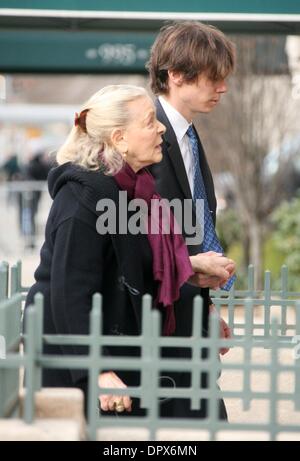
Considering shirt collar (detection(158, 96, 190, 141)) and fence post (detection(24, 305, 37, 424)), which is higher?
shirt collar (detection(158, 96, 190, 141))

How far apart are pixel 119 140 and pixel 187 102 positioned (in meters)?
0.66

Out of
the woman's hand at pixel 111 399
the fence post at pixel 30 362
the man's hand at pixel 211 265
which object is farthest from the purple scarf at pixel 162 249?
the fence post at pixel 30 362

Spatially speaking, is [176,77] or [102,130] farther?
[176,77]

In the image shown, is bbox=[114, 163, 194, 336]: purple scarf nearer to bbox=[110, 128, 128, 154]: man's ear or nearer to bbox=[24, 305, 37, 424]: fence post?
bbox=[110, 128, 128, 154]: man's ear

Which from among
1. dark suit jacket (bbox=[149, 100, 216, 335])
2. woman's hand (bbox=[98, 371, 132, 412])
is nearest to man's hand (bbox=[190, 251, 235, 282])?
dark suit jacket (bbox=[149, 100, 216, 335])

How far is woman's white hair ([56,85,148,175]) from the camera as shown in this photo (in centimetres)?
383

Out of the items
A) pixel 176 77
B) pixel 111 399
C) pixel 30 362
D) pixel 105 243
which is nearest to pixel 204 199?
pixel 176 77

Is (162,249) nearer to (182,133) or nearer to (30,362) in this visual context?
(182,133)

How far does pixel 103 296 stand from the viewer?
3818 mm

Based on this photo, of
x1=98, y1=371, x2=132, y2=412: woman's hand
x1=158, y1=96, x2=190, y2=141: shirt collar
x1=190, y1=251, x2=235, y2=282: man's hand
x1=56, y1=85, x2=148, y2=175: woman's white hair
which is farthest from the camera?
x1=158, y1=96, x2=190, y2=141: shirt collar

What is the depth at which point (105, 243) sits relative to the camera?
3.77 meters

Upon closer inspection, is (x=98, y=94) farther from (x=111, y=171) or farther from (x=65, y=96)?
(x=65, y=96)

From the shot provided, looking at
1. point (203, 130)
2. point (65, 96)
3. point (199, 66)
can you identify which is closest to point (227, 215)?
point (203, 130)
